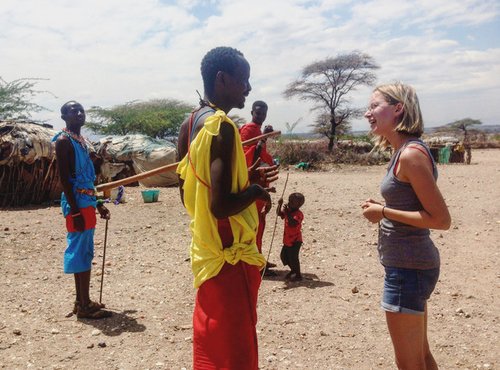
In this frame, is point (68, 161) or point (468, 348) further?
point (68, 161)

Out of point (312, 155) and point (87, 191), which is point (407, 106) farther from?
point (312, 155)

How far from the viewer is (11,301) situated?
462 cm

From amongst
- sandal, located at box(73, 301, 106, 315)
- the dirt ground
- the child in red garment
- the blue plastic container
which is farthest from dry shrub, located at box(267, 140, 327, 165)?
sandal, located at box(73, 301, 106, 315)

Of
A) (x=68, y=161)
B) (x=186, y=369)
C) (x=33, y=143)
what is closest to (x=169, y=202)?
(x=33, y=143)

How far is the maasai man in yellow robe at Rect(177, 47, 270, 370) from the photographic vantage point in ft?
6.70

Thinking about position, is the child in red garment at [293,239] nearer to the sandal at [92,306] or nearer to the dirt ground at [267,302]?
the dirt ground at [267,302]

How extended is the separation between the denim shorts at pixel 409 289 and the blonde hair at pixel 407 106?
0.63 m

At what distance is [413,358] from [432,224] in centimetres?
62

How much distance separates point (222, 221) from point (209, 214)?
0.07 m

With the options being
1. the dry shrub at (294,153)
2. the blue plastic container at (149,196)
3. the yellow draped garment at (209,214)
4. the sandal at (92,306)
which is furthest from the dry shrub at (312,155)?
the yellow draped garment at (209,214)

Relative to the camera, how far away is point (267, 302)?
4469mm

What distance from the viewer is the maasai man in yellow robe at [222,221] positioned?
6.70 feet

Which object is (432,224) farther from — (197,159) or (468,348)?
(468,348)

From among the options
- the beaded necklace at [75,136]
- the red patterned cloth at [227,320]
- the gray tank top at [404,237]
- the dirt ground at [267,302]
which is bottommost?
the dirt ground at [267,302]
